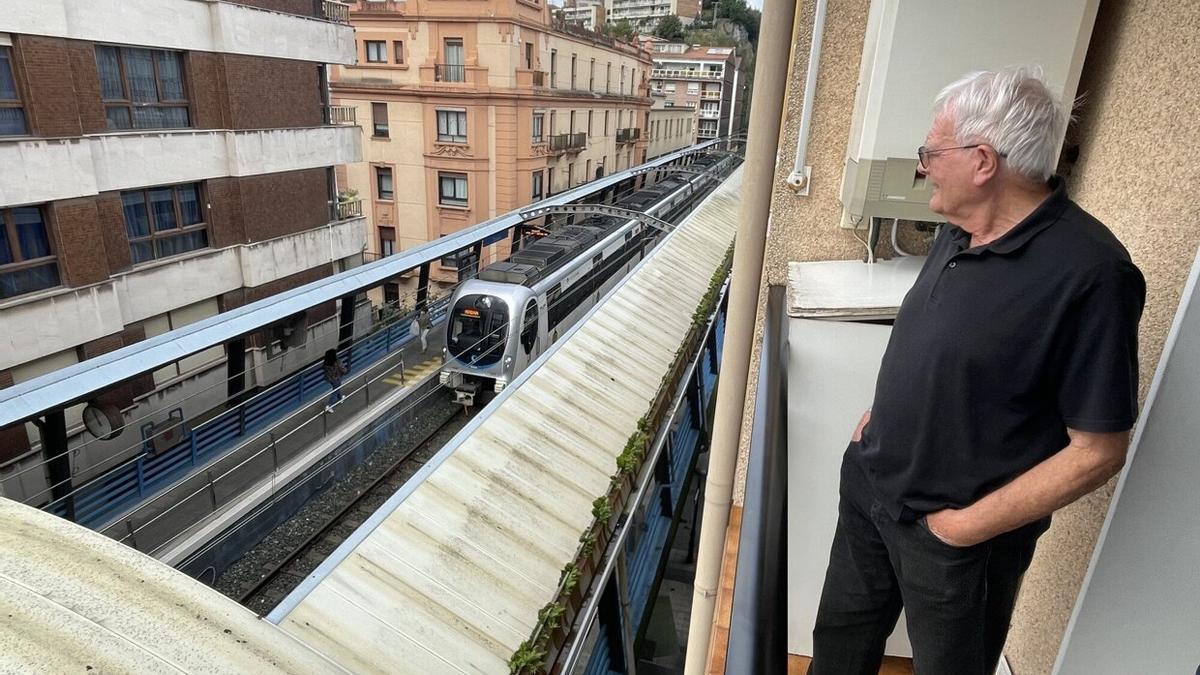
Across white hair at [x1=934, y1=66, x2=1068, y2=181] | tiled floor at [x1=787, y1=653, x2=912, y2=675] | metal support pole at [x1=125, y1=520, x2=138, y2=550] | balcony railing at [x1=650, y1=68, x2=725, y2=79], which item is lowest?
metal support pole at [x1=125, y1=520, x2=138, y2=550]

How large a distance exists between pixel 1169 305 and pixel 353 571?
15.2ft

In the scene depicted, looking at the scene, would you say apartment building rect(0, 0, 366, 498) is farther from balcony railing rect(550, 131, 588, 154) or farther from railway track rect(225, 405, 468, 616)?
balcony railing rect(550, 131, 588, 154)

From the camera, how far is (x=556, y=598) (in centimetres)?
511

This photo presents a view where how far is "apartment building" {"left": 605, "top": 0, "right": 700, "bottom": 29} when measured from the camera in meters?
80.2

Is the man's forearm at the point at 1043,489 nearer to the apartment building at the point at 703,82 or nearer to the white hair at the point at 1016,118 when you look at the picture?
the white hair at the point at 1016,118

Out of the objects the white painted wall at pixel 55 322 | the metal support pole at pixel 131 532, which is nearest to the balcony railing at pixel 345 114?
the white painted wall at pixel 55 322

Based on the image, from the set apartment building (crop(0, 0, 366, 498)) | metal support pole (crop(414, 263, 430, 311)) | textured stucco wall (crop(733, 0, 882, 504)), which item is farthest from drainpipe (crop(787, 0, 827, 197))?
metal support pole (crop(414, 263, 430, 311))

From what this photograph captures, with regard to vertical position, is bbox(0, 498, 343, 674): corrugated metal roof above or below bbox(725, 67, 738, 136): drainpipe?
below

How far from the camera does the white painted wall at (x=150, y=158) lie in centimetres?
984

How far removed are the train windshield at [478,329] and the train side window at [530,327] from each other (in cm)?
47

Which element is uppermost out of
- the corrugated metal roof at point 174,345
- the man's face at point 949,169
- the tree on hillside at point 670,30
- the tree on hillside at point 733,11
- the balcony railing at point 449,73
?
the tree on hillside at point 733,11

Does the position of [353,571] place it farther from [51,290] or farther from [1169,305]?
[51,290]

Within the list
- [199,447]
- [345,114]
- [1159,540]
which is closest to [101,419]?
[199,447]

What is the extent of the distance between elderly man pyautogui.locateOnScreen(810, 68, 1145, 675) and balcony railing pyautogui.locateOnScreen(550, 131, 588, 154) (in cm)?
2613
